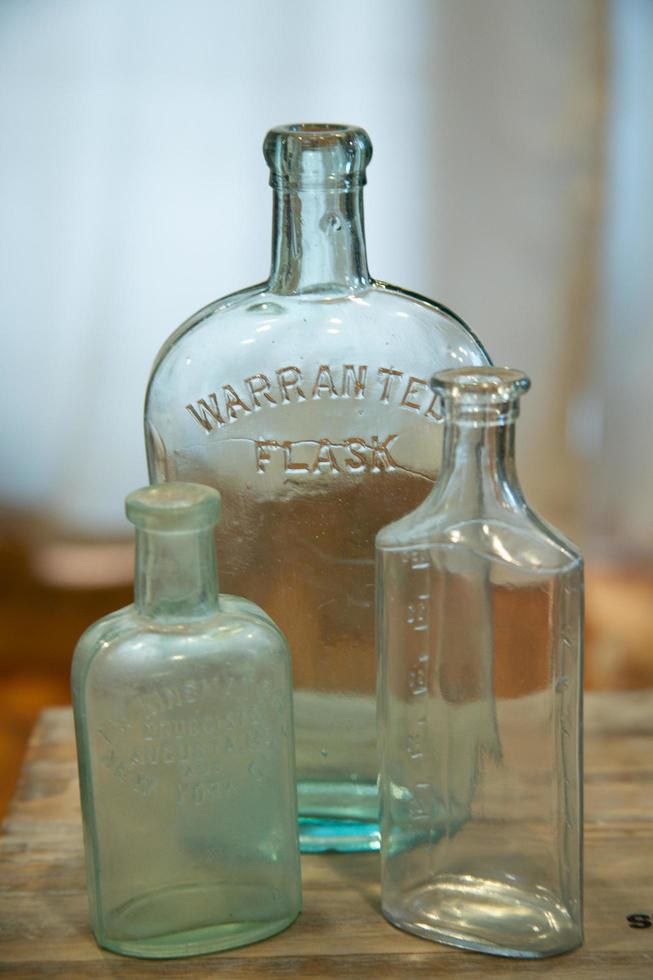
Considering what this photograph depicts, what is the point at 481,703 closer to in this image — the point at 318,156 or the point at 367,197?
the point at 318,156

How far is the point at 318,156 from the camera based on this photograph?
64 centimetres

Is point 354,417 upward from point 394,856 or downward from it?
upward

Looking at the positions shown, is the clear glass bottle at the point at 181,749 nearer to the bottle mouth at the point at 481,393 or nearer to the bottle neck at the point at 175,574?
the bottle neck at the point at 175,574

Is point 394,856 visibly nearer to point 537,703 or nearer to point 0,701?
point 537,703

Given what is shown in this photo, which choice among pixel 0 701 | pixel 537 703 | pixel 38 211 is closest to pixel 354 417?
pixel 537 703

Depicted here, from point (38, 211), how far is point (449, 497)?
134cm

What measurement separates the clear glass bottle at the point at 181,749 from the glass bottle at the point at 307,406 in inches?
2.7

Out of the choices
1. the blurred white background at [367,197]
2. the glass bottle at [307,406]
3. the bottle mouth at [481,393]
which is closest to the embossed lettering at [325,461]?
the glass bottle at [307,406]

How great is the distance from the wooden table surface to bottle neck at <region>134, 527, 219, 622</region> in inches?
5.8

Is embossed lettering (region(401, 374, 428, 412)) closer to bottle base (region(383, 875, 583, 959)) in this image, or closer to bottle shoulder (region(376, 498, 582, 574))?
bottle shoulder (region(376, 498, 582, 574))

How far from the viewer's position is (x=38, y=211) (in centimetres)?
182

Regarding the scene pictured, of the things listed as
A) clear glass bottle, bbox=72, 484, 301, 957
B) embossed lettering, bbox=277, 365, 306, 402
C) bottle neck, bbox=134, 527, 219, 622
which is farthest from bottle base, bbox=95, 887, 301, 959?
embossed lettering, bbox=277, 365, 306, 402

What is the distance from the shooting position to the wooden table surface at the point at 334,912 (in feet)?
1.95

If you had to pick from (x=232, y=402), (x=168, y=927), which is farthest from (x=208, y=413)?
(x=168, y=927)
